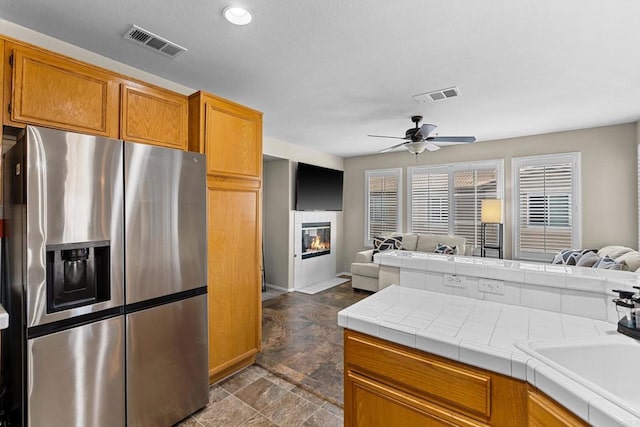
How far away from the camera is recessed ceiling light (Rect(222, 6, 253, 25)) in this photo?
5.75ft

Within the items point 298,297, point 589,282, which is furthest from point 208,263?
point 298,297

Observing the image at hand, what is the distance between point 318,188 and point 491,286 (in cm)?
431

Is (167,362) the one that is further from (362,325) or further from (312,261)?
(312,261)

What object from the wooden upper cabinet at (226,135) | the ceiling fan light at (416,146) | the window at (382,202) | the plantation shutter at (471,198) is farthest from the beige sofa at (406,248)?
the wooden upper cabinet at (226,135)

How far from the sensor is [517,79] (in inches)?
107

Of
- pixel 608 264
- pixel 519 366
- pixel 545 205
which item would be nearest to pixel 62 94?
pixel 519 366

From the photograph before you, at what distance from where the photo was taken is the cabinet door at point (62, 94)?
1.61 metres

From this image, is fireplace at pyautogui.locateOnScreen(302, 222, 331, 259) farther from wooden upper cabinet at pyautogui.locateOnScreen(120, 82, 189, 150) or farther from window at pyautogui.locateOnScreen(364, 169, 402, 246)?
wooden upper cabinet at pyautogui.locateOnScreen(120, 82, 189, 150)

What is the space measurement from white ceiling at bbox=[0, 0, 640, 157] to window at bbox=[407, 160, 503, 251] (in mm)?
1588

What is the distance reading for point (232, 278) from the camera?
2514 mm

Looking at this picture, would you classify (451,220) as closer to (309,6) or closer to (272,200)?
(272,200)

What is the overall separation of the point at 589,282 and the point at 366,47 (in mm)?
1952

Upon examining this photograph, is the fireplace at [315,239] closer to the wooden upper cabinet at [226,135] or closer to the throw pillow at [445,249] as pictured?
the throw pillow at [445,249]

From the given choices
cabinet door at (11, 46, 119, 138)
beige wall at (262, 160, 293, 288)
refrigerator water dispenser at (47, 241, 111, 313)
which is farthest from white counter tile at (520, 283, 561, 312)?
beige wall at (262, 160, 293, 288)
